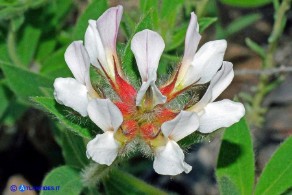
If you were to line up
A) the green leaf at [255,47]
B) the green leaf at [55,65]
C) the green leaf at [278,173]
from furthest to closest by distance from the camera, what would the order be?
the green leaf at [255,47], the green leaf at [55,65], the green leaf at [278,173]

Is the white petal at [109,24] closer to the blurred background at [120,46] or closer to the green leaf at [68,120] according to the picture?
the green leaf at [68,120]

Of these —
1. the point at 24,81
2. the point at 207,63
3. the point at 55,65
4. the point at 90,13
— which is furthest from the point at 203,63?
the point at 55,65

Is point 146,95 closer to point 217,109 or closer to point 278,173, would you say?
point 217,109

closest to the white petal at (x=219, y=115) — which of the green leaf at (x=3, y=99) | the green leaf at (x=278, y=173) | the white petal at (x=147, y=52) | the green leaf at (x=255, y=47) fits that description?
the white petal at (x=147, y=52)

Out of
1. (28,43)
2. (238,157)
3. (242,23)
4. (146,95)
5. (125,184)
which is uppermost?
(146,95)

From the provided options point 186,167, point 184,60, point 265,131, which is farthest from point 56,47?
point 186,167

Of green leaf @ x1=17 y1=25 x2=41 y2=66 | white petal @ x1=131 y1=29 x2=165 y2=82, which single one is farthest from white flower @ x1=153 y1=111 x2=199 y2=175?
green leaf @ x1=17 y1=25 x2=41 y2=66

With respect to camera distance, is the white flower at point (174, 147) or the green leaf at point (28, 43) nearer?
the white flower at point (174, 147)
